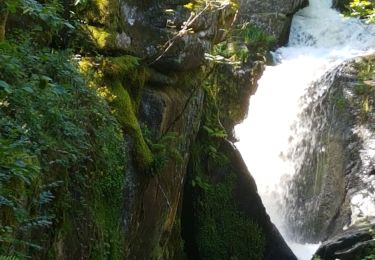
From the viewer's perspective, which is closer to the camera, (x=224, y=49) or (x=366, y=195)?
(x=366, y=195)

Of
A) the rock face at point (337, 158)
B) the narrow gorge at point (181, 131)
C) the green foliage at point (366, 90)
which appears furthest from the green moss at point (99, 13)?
the green foliage at point (366, 90)

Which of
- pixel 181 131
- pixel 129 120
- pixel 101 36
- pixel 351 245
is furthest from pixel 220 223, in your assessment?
pixel 101 36

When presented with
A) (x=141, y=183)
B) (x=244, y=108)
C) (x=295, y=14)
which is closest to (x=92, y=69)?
(x=141, y=183)

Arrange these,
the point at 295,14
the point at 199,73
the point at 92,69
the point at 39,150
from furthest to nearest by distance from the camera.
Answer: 1. the point at 295,14
2. the point at 199,73
3. the point at 92,69
4. the point at 39,150

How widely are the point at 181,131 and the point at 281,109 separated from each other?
6050 mm

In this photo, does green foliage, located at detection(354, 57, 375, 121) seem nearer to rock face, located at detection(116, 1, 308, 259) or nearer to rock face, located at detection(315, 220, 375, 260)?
rock face, located at detection(315, 220, 375, 260)

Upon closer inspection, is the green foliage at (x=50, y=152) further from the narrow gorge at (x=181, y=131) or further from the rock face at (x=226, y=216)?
the rock face at (x=226, y=216)

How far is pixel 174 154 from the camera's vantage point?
271 inches

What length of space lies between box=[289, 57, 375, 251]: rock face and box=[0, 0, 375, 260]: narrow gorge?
3 cm

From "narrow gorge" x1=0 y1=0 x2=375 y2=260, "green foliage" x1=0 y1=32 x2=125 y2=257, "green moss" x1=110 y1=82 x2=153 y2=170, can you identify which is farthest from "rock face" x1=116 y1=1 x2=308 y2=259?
"green foliage" x1=0 y1=32 x2=125 y2=257

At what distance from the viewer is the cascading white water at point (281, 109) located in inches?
501

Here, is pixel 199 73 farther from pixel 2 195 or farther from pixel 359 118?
pixel 2 195

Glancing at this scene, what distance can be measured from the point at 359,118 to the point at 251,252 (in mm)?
3550

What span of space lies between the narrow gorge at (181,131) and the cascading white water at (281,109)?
4 centimetres
